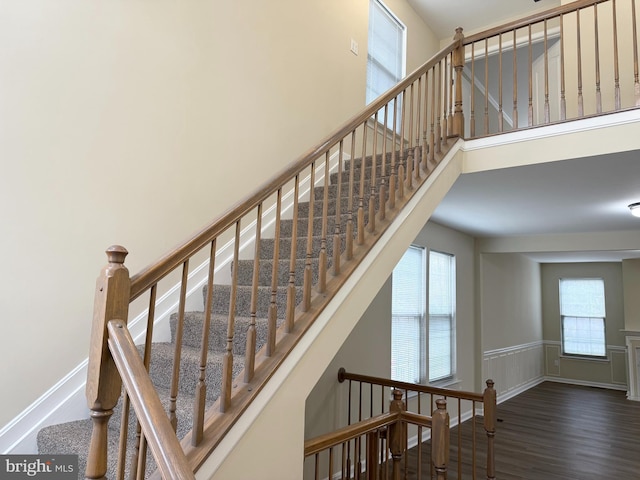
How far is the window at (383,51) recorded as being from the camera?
15.8 ft

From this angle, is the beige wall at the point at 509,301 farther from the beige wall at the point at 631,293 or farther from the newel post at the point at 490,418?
the newel post at the point at 490,418

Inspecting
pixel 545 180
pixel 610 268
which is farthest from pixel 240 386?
pixel 610 268

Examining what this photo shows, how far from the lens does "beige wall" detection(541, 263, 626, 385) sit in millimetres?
8734

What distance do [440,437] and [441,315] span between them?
11.8 feet

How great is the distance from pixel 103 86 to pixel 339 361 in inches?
113

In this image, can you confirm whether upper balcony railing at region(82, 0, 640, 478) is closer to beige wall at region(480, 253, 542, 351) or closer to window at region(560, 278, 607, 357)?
beige wall at region(480, 253, 542, 351)


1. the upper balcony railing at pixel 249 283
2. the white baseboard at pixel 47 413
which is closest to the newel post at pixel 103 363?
the upper balcony railing at pixel 249 283

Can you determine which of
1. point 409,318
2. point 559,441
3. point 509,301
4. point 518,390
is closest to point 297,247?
point 409,318

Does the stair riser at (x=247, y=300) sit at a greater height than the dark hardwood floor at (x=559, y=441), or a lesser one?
greater

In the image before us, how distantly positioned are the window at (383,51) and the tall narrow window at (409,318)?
5.61ft

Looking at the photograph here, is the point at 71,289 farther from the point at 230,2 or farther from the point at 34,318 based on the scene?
the point at 230,2

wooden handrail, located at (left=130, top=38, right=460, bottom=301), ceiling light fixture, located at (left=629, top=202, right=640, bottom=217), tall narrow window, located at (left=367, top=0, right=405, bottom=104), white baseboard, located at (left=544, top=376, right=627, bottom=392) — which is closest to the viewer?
wooden handrail, located at (left=130, top=38, right=460, bottom=301)

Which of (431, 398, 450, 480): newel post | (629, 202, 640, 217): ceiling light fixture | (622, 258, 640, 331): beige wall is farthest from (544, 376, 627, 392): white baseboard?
(431, 398, 450, 480): newel post

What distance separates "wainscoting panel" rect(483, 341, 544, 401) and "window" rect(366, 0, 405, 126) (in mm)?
4164
